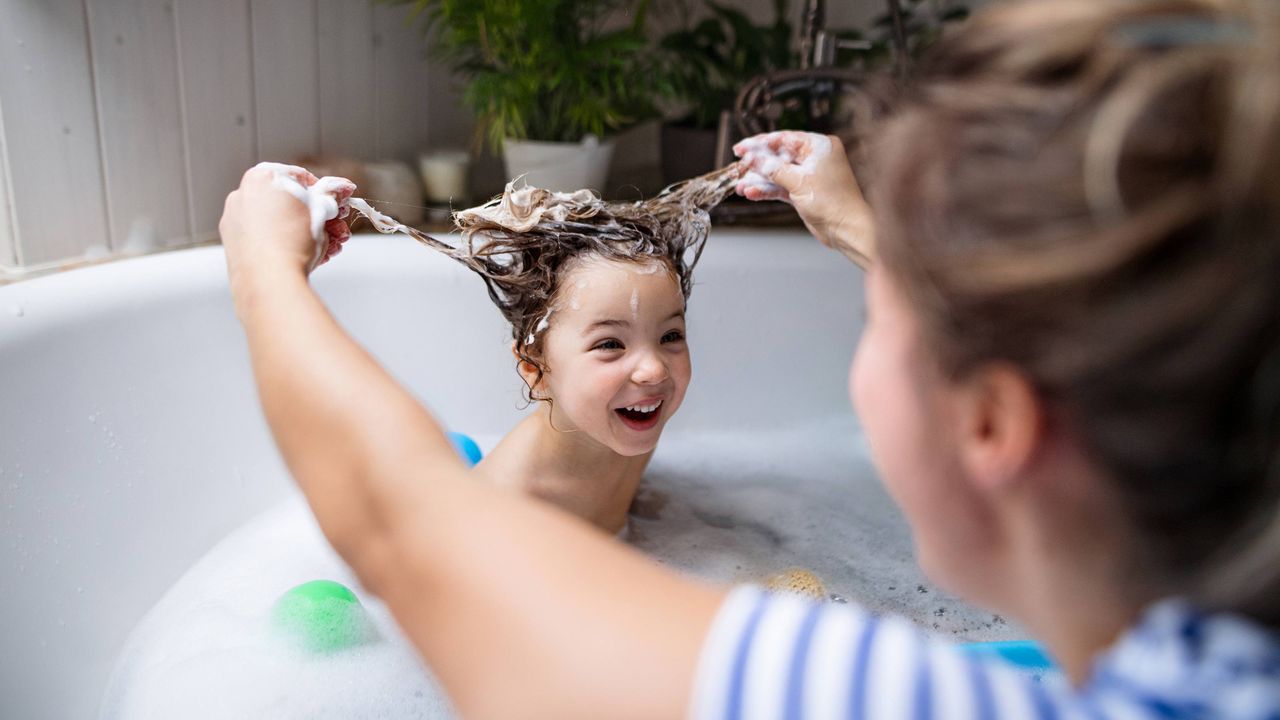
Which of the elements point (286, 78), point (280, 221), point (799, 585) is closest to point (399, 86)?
point (286, 78)

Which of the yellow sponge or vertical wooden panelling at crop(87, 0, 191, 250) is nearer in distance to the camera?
the yellow sponge

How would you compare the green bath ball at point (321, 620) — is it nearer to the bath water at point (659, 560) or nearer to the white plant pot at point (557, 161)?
the bath water at point (659, 560)

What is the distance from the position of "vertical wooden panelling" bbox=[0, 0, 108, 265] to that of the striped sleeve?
1242 mm

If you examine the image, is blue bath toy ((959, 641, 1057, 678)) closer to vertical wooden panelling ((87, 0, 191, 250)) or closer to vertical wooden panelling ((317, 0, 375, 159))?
vertical wooden panelling ((87, 0, 191, 250))

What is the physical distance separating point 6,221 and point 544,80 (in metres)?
0.91

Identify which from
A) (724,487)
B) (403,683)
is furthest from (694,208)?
(403,683)

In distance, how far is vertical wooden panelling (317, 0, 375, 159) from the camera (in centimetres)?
180

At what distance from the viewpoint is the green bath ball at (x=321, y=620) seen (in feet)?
3.49

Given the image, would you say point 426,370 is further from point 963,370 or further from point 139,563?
point 963,370

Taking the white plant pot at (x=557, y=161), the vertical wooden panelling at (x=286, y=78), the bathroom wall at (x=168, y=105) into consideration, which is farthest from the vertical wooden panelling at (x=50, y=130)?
the white plant pot at (x=557, y=161)


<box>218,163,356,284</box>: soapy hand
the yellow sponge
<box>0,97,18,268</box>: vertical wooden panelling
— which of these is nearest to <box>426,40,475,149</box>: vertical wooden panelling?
<box>0,97,18,268</box>: vertical wooden panelling

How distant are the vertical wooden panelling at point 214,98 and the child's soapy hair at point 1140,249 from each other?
56.2 inches

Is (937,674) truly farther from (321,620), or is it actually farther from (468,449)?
(468,449)

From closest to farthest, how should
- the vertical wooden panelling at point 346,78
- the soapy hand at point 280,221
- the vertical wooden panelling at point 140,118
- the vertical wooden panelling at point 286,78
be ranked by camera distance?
the soapy hand at point 280,221
the vertical wooden panelling at point 140,118
the vertical wooden panelling at point 286,78
the vertical wooden panelling at point 346,78
